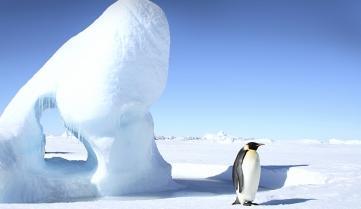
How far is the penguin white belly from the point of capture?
709 centimetres

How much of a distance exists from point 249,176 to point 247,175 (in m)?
0.04

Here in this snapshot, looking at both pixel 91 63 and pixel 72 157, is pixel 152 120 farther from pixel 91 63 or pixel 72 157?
pixel 72 157

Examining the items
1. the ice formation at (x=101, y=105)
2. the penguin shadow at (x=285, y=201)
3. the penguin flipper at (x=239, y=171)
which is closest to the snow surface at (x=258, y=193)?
the penguin shadow at (x=285, y=201)

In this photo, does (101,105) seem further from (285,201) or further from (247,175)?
(285,201)

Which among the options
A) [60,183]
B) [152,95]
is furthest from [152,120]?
[60,183]

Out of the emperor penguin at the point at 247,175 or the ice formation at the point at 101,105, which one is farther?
the ice formation at the point at 101,105

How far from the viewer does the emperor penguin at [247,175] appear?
280 inches

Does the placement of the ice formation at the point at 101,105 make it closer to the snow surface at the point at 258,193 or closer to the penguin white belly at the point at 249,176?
the snow surface at the point at 258,193

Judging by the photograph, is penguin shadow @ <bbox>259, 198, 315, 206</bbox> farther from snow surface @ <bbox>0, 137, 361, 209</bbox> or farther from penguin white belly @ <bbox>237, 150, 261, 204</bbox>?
penguin white belly @ <bbox>237, 150, 261, 204</bbox>

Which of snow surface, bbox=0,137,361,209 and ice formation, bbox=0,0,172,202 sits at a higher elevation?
ice formation, bbox=0,0,172,202

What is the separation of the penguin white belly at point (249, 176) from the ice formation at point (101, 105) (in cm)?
413

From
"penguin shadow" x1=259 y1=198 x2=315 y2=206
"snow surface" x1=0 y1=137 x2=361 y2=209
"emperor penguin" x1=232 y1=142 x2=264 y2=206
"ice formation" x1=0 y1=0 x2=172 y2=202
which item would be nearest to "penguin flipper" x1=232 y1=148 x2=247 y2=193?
"emperor penguin" x1=232 y1=142 x2=264 y2=206

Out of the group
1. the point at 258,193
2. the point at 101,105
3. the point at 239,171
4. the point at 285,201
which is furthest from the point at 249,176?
the point at 101,105

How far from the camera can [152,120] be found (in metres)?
11.5
